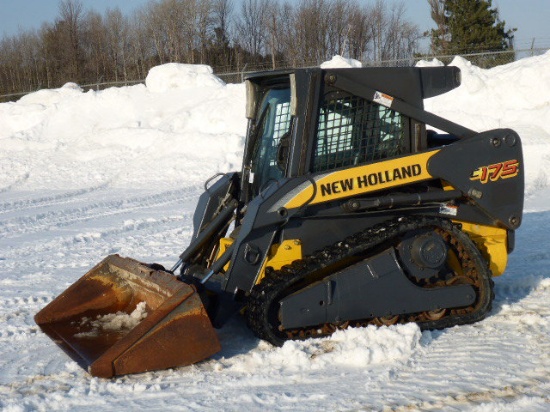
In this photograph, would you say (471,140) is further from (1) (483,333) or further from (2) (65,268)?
(2) (65,268)

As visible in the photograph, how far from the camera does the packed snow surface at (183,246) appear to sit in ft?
15.5

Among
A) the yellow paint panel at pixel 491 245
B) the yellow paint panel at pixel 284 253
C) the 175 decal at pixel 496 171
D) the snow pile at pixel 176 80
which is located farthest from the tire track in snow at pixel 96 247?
the snow pile at pixel 176 80

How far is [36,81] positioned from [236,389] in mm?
37428

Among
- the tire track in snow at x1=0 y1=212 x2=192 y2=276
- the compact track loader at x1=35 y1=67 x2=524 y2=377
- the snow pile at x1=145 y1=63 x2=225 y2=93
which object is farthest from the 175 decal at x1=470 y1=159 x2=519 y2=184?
the snow pile at x1=145 y1=63 x2=225 y2=93

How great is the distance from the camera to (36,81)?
131 feet

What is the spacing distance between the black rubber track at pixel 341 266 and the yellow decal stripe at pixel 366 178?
0.94 ft

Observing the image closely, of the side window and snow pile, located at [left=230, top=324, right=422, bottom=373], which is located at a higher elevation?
the side window

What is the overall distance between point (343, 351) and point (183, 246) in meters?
4.55

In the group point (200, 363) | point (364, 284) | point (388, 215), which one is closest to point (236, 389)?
point (200, 363)

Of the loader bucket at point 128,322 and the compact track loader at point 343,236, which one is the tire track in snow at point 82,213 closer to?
the loader bucket at point 128,322

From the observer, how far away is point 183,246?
9.52m

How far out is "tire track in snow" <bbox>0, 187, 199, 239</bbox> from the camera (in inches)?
457

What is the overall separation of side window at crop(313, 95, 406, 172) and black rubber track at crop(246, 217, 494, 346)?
20.8 inches

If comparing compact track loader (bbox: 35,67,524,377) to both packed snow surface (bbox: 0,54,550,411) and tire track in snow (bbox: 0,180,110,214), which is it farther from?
tire track in snow (bbox: 0,180,110,214)
